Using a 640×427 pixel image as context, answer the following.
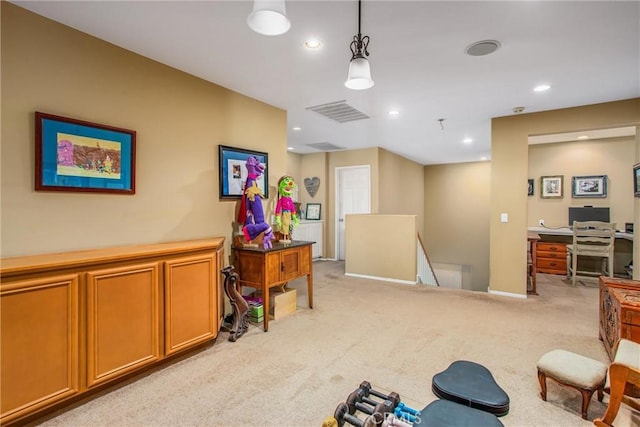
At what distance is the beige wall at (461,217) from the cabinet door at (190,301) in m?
7.99

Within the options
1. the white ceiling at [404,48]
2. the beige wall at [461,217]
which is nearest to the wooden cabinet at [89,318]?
the white ceiling at [404,48]

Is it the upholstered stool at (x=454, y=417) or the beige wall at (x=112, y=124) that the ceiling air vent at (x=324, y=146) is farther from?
the upholstered stool at (x=454, y=417)

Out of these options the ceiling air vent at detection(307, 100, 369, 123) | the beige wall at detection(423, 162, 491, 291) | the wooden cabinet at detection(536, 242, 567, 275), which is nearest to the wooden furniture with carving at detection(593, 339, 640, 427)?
the ceiling air vent at detection(307, 100, 369, 123)

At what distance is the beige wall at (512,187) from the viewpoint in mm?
4168

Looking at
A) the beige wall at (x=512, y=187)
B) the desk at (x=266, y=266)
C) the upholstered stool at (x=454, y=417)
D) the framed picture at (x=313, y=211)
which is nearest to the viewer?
the upholstered stool at (x=454, y=417)

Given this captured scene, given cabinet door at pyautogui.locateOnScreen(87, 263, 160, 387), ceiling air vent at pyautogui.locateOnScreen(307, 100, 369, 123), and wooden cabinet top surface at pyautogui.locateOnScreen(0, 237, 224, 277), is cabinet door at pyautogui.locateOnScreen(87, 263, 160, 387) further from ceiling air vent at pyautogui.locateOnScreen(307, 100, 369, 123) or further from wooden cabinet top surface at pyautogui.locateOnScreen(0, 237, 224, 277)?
ceiling air vent at pyautogui.locateOnScreen(307, 100, 369, 123)

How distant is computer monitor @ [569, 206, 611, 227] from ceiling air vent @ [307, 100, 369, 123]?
15.7 feet

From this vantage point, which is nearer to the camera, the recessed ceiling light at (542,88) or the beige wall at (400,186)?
the recessed ceiling light at (542,88)

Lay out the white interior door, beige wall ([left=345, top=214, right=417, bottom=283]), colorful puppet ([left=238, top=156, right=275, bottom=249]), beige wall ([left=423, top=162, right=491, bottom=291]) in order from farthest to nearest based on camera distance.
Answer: beige wall ([left=423, top=162, right=491, bottom=291])
the white interior door
beige wall ([left=345, top=214, right=417, bottom=283])
colorful puppet ([left=238, top=156, right=275, bottom=249])

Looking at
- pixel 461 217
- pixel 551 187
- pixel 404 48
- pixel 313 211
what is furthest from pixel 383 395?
pixel 461 217

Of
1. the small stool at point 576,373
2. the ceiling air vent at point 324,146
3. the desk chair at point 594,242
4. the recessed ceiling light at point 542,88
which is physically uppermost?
the ceiling air vent at point 324,146

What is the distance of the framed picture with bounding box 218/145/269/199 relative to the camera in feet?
11.0

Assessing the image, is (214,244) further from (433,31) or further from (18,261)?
(433,31)

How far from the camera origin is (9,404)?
1637mm
